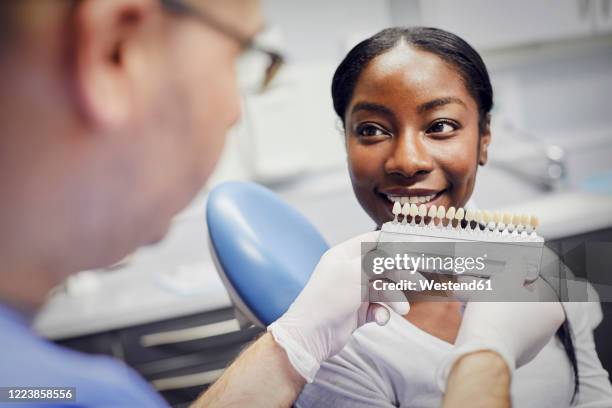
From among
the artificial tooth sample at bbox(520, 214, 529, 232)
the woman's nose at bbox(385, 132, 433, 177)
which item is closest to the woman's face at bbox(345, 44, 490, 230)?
the woman's nose at bbox(385, 132, 433, 177)

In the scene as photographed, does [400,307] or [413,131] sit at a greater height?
[413,131]

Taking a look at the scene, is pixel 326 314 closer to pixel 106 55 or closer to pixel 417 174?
pixel 417 174

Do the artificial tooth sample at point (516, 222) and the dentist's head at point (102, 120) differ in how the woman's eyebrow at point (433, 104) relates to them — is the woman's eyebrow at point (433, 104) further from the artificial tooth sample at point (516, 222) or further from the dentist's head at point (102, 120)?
the dentist's head at point (102, 120)

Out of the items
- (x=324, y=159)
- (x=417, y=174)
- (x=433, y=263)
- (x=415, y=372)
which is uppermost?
(x=324, y=159)

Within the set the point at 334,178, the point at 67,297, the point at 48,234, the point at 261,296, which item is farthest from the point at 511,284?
the point at 67,297

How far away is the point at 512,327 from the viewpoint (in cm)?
63

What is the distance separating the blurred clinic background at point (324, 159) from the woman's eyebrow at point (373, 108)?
422mm

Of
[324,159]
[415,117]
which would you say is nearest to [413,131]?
[415,117]

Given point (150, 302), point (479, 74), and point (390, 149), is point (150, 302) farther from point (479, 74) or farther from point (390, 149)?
point (479, 74)

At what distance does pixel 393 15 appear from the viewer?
3.99ft

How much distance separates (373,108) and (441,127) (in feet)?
0.31

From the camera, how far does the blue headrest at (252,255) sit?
0.73 m

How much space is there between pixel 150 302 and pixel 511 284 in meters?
0.96

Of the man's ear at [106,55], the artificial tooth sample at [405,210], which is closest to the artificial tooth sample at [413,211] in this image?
the artificial tooth sample at [405,210]
